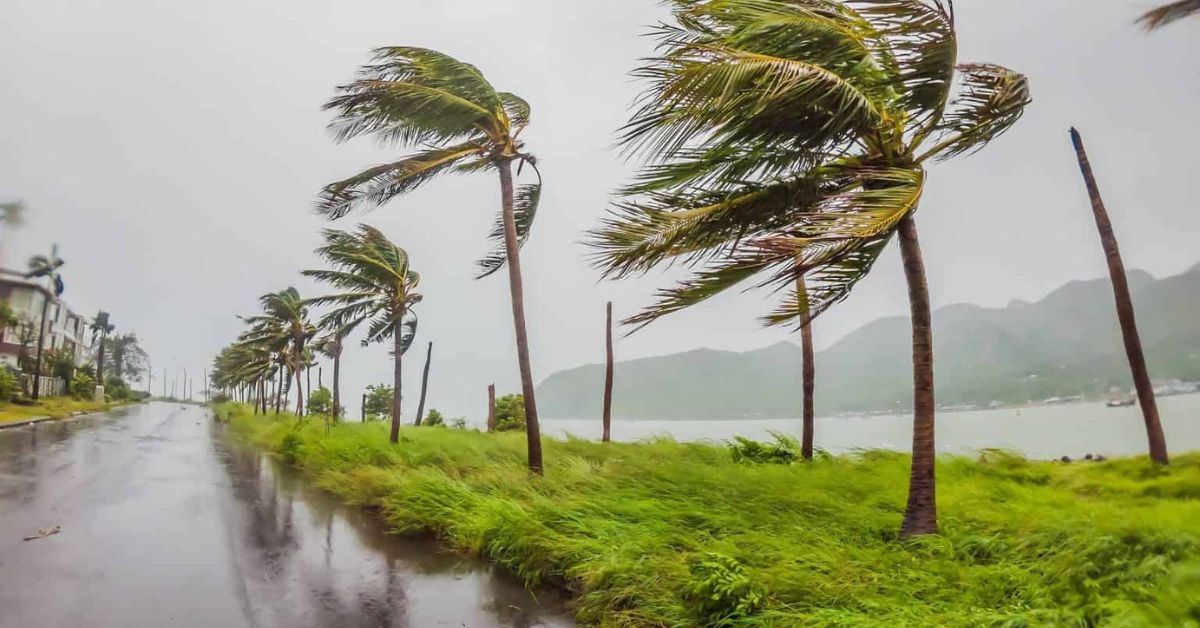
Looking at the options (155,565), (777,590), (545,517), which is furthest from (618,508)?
(155,565)

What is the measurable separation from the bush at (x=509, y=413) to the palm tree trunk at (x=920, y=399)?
59.6ft

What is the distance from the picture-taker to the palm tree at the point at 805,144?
13.9ft

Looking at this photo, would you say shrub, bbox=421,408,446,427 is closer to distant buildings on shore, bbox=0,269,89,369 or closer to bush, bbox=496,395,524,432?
bush, bbox=496,395,524,432

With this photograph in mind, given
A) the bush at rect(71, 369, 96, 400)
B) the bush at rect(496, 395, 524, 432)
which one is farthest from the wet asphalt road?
the bush at rect(71, 369, 96, 400)

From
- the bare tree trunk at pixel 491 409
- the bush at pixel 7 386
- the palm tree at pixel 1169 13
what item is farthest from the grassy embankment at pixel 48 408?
the palm tree at pixel 1169 13

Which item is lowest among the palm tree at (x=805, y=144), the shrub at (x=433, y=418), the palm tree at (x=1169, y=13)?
the shrub at (x=433, y=418)

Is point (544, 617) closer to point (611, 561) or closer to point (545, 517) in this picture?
point (611, 561)

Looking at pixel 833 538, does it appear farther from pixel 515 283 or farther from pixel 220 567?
pixel 515 283

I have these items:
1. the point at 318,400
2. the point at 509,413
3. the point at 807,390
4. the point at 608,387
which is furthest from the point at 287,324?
the point at 807,390

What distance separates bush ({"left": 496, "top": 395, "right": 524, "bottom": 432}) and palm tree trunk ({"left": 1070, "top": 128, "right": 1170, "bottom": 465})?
17647 mm

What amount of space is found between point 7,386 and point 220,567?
3170 centimetres

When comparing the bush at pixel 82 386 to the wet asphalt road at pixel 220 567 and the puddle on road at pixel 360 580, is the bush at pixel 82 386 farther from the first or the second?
the puddle on road at pixel 360 580

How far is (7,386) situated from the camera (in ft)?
87.6

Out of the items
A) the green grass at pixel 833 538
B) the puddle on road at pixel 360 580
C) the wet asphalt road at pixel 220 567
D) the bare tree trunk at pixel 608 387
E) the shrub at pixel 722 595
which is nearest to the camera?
the green grass at pixel 833 538
